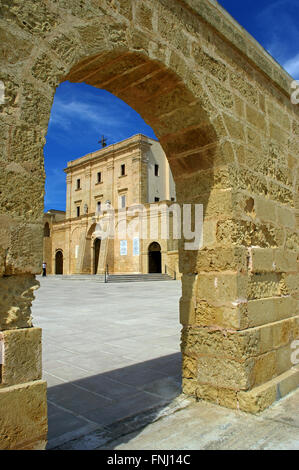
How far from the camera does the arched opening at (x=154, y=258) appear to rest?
26906mm

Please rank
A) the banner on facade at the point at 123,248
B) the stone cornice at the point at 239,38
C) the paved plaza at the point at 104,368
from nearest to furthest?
the paved plaza at the point at 104,368 → the stone cornice at the point at 239,38 → the banner on facade at the point at 123,248

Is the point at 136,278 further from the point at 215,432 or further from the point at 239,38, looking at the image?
the point at 215,432

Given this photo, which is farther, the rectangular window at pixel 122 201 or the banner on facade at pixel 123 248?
the rectangular window at pixel 122 201

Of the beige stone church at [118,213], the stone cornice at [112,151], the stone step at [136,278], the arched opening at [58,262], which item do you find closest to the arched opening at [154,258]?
the beige stone church at [118,213]

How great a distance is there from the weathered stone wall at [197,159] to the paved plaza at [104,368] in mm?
528

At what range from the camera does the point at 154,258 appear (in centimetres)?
2814

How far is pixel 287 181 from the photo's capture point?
4.03 m

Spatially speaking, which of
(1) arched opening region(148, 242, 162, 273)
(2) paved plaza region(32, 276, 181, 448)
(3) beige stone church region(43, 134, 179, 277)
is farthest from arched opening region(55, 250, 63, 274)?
(2) paved plaza region(32, 276, 181, 448)

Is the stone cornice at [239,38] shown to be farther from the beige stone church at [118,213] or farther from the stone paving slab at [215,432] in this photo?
the beige stone church at [118,213]

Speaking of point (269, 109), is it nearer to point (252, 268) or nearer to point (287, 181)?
point (287, 181)

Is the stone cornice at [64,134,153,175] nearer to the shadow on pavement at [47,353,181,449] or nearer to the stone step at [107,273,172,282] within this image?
the stone step at [107,273,172,282]

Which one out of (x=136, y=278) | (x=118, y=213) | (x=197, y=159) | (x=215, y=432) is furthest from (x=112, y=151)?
(x=215, y=432)

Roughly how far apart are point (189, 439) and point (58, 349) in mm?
2889

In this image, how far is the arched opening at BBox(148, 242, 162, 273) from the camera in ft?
88.3
